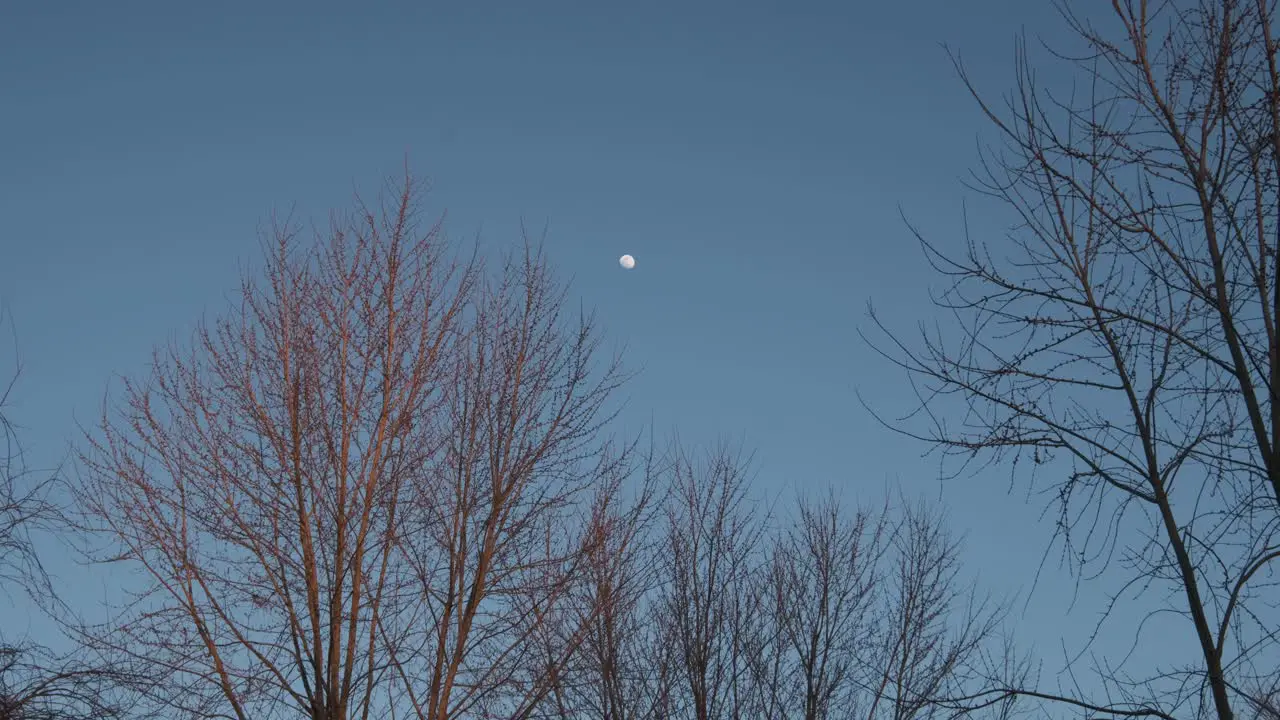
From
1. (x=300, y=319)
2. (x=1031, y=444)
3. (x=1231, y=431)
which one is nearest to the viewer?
(x=1231, y=431)

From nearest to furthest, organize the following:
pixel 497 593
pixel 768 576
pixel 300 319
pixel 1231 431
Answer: pixel 1231 431, pixel 497 593, pixel 300 319, pixel 768 576

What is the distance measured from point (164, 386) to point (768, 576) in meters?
5.95

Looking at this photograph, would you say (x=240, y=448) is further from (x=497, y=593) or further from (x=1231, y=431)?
(x=1231, y=431)

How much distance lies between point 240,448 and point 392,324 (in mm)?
1302

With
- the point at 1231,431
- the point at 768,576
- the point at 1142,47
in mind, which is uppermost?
the point at 768,576

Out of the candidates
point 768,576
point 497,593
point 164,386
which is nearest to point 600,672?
point 497,593

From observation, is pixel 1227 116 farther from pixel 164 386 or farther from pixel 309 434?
pixel 164 386

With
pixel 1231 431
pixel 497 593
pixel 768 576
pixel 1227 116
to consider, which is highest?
pixel 768 576

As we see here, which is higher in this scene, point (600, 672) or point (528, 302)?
point (528, 302)

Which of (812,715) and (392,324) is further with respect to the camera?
(812,715)

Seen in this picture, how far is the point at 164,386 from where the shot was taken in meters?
7.08

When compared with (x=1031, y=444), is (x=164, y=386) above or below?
above

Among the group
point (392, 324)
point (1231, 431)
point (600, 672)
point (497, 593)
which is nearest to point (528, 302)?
point (392, 324)

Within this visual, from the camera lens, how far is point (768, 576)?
10.7 metres
